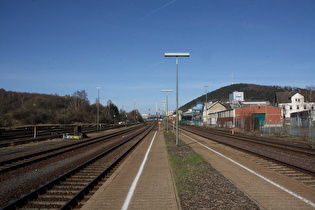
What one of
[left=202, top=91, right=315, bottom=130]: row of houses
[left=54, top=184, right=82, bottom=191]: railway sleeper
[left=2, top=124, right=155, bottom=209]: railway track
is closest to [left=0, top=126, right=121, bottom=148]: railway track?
[left=2, top=124, right=155, bottom=209]: railway track

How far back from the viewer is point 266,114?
6006cm

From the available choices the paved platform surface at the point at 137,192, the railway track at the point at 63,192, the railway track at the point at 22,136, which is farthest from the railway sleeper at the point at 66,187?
the railway track at the point at 22,136

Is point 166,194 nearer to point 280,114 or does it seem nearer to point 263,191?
point 263,191

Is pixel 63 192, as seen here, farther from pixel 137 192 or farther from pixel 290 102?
pixel 290 102

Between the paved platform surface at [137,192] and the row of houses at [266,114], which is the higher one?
the row of houses at [266,114]

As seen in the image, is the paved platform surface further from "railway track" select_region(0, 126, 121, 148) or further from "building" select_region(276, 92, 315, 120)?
"building" select_region(276, 92, 315, 120)

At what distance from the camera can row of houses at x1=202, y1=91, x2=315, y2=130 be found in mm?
39844

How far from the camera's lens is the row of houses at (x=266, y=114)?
131 feet

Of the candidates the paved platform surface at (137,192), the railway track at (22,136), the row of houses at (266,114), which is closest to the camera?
the paved platform surface at (137,192)

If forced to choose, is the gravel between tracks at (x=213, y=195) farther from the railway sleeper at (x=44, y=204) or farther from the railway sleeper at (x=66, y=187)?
the railway sleeper at (x=66, y=187)

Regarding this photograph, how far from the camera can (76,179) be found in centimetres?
939

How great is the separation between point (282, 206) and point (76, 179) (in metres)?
6.62

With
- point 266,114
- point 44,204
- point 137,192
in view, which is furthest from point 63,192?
point 266,114

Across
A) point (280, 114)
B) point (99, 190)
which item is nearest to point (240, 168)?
point (99, 190)
